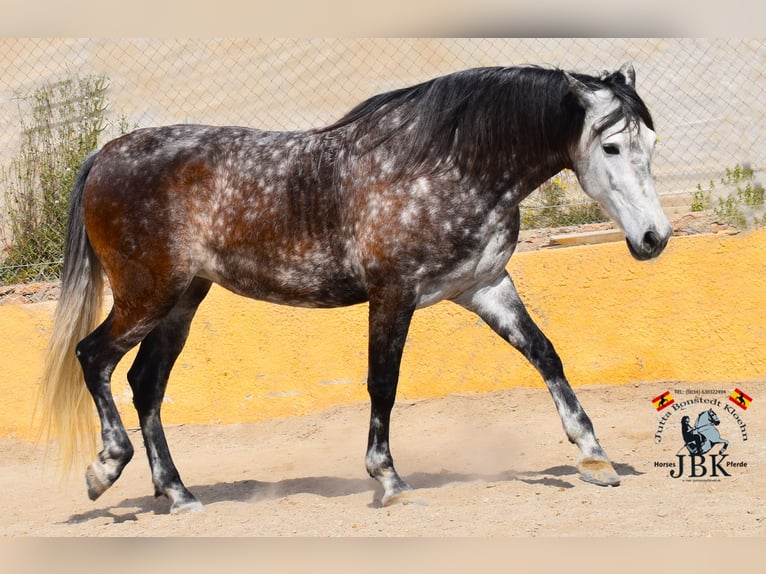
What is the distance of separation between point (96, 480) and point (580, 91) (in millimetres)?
3187

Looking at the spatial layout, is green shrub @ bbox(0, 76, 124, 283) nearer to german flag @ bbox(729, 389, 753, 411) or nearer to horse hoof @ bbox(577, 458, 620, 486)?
horse hoof @ bbox(577, 458, 620, 486)

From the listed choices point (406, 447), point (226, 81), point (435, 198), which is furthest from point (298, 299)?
point (226, 81)

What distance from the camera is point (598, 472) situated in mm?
5160

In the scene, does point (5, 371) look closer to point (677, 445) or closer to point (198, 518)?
point (198, 518)

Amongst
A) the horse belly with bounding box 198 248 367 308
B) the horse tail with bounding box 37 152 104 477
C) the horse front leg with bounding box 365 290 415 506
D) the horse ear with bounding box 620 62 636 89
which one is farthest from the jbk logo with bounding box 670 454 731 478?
the horse tail with bounding box 37 152 104 477

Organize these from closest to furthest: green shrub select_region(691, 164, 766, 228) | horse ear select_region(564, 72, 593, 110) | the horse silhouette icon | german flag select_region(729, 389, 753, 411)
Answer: horse ear select_region(564, 72, 593, 110) < the horse silhouette icon < german flag select_region(729, 389, 753, 411) < green shrub select_region(691, 164, 766, 228)

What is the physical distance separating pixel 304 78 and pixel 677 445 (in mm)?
11594

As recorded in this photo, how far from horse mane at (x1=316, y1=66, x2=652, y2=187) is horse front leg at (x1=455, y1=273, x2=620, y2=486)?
26.4 inches

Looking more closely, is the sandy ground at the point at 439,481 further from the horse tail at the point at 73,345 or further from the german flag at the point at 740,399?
the horse tail at the point at 73,345

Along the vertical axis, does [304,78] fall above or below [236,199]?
above

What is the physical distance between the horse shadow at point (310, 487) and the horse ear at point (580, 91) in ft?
6.36

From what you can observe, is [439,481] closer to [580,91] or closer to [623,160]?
[623,160]

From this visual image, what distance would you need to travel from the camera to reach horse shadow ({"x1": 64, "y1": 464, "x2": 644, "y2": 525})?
5.49 m

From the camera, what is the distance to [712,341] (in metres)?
7.09
